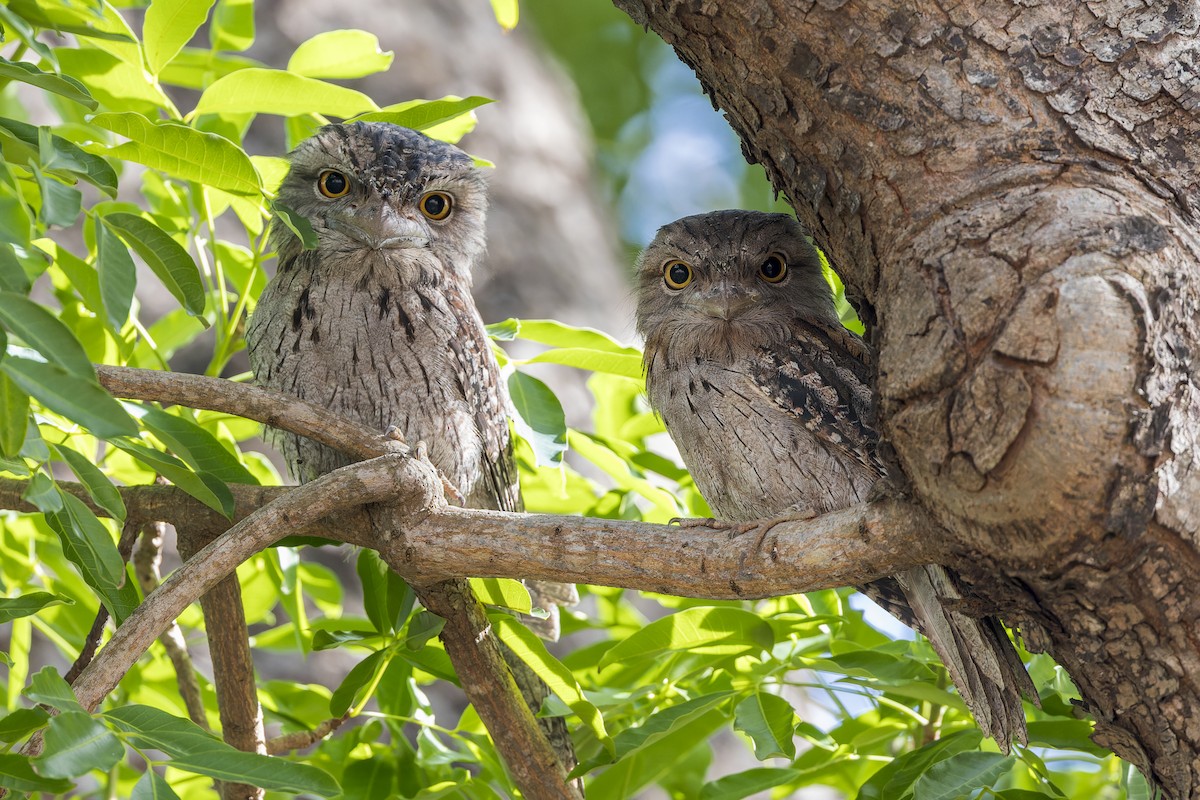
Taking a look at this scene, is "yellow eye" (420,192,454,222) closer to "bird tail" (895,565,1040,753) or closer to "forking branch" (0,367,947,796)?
"forking branch" (0,367,947,796)

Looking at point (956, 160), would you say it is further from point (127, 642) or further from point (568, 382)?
point (568, 382)

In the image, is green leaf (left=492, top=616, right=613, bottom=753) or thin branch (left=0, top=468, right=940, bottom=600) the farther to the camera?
green leaf (left=492, top=616, right=613, bottom=753)

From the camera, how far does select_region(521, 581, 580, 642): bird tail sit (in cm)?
236

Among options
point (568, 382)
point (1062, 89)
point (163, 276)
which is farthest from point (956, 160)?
point (568, 382)

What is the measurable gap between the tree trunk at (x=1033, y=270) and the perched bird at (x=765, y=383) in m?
0.46

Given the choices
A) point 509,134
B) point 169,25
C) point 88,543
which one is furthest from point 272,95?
point 509,134

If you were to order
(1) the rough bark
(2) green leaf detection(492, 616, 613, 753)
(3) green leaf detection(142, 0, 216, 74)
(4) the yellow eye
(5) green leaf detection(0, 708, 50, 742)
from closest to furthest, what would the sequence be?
(5) green leaf detection(0, 708, 50, 742), (2) green leaf detection(492, 616, 613, 753), (3) green leaf detection(142, 0, 216, 74), (4) the yellow eye, (1) the rough bark

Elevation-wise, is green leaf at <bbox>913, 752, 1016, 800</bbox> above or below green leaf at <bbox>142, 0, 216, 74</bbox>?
below

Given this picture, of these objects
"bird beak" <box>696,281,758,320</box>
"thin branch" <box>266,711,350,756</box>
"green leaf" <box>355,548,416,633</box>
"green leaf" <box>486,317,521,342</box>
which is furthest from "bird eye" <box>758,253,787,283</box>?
"thin branch" <box>266,711,350,756</box>

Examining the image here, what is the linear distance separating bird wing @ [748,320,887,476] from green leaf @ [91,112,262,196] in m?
1.09

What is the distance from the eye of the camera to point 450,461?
242 cm

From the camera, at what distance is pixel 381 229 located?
2301 millimetres

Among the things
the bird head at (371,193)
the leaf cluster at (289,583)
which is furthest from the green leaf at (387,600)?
the bird head at (371,193)

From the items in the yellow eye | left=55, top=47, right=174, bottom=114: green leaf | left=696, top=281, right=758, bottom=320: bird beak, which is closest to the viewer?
left=55, top=47, right=174, bottom=114: green leaf
